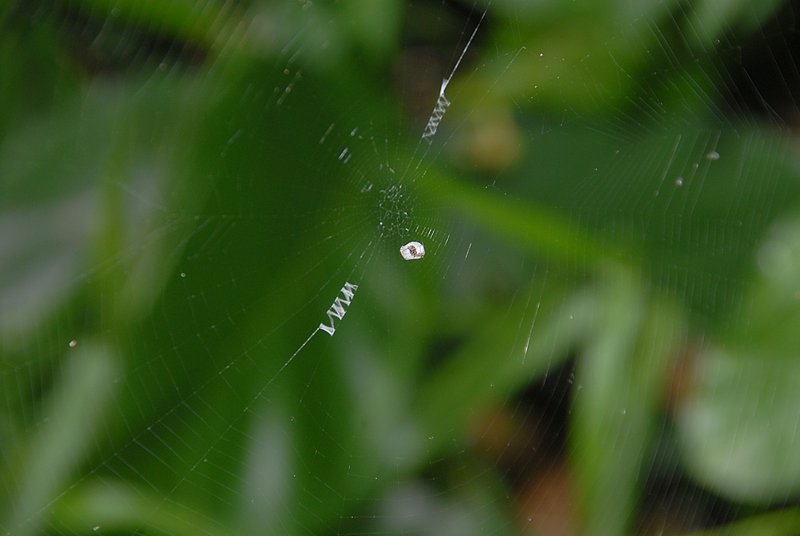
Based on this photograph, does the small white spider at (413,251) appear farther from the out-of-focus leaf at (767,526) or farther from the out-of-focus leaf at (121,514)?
the out-of-focus leaf at (767,526)

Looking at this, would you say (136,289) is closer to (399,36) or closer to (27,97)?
(27,97)

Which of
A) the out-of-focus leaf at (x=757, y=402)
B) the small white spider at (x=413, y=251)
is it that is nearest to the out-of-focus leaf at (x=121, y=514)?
the small white spider at (x=413, y=251)

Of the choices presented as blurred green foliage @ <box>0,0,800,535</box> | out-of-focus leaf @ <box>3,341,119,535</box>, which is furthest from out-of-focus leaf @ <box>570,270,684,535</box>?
out-of-focus leaf @ <box>3,341,119,535</box>

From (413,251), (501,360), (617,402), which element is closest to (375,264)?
(413,251)

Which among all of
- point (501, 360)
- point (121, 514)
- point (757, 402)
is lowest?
point (121, 514)

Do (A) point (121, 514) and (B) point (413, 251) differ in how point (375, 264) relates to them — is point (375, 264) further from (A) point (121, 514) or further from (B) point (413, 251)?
(A) point (121, 514)
